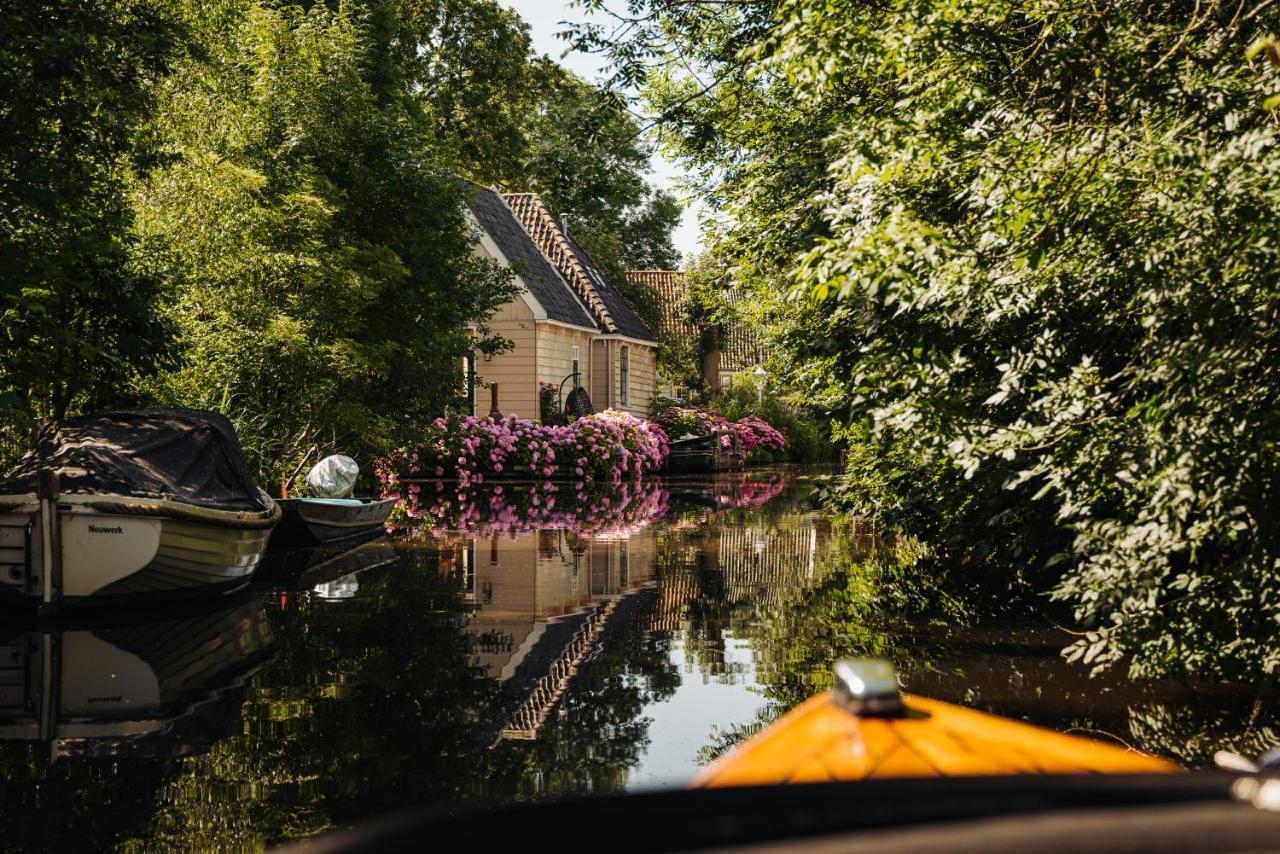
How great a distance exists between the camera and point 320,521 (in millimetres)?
18078

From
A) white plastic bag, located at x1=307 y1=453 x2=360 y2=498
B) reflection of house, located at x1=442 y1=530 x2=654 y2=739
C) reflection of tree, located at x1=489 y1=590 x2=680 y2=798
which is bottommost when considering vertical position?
reflection of tree, located at x1=489 y1=590 x2=680 y2=798

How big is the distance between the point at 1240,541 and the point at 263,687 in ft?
20.8

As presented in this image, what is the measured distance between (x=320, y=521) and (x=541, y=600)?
6400 millimetres

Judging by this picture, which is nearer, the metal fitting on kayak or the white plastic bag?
the metal fitting on kayak

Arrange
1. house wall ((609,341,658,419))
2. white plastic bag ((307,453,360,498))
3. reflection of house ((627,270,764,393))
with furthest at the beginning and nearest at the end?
reflection of house ((627,270,764,393))
house wall ((609,341,658,419))
white plastic bag ((307,453,360,498))

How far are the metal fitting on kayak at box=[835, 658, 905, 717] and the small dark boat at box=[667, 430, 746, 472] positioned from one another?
40022mm

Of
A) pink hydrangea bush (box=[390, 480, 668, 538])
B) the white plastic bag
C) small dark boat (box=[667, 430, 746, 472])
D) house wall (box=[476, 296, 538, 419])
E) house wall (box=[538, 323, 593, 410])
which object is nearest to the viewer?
the white plastic bag

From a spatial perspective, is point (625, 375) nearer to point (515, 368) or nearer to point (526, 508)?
point (515, 368)

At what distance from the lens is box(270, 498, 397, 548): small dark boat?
17.8 m

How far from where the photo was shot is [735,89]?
1305cm

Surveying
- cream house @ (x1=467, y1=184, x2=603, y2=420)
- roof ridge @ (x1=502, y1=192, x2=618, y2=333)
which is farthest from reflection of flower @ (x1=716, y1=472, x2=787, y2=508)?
roof ridge @ (x1=502, y1=192, x2=618, y2=333)

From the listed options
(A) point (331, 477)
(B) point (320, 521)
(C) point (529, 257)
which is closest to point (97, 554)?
(B) point (320, 521)

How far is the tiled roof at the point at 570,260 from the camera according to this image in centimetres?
4441

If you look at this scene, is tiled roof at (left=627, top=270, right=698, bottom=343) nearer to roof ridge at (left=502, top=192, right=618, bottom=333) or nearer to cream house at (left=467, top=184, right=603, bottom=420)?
roof ridge at (left=502, top=192, right=618, bottom=333)
